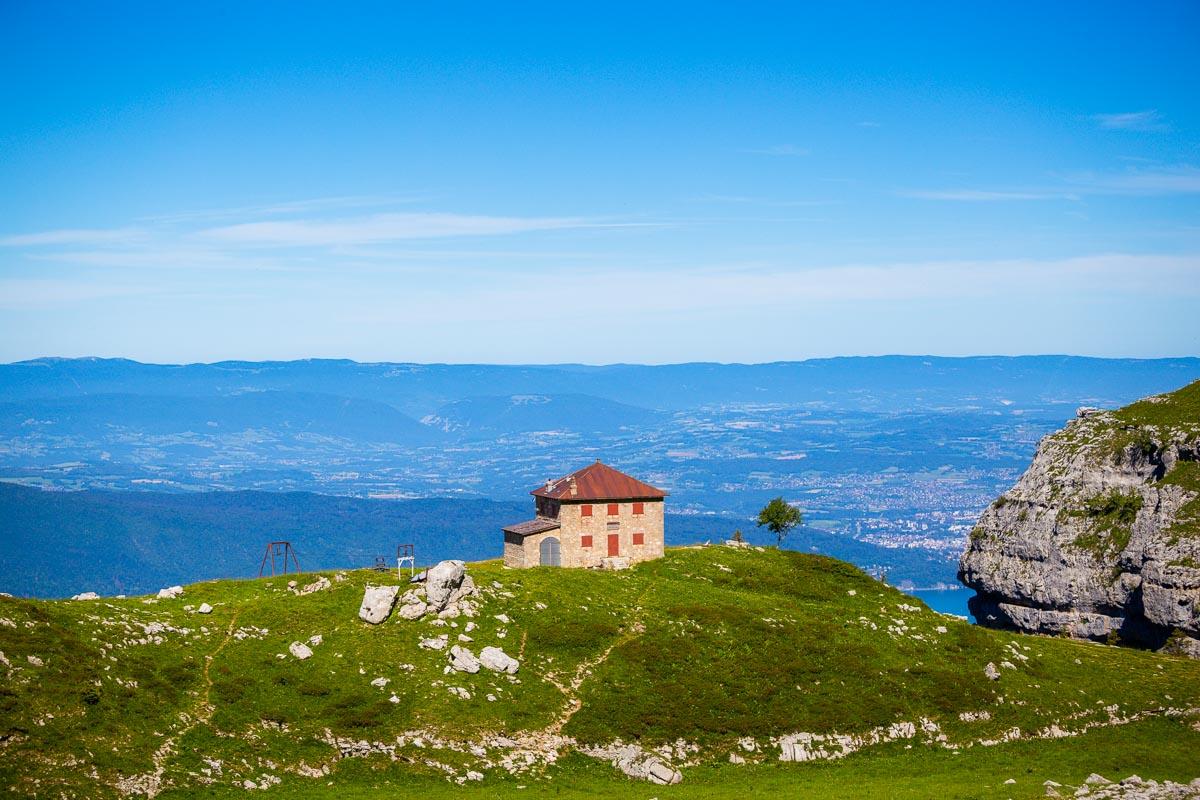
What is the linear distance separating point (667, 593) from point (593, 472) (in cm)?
1637

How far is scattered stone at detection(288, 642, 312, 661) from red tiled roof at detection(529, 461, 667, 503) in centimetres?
2927

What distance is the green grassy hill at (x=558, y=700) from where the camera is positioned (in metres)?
53.3

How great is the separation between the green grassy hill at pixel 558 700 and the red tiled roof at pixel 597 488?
33.0 feet

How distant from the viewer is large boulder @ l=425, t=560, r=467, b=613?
226 ft

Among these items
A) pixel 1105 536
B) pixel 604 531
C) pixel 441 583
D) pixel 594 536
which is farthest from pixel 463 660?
pixel 1105 536

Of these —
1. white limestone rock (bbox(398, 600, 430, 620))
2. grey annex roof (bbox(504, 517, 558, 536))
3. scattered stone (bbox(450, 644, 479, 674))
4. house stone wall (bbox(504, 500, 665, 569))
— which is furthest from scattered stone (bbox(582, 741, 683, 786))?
grey annex roof (bbox(504, 517, 558, 536))

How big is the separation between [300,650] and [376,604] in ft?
19.7

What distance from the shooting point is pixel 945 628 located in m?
78.6

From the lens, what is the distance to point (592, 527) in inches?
3536

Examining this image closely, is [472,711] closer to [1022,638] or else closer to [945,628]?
[945,628]

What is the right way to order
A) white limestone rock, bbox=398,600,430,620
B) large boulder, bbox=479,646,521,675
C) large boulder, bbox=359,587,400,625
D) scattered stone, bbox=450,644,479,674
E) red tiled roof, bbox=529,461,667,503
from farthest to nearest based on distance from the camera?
red tiled roof, bbox=529,461,667,503
white limestone rock, bbox=398,600,430,620
large boulder, bbox=359,587,400,625
large boulder, bbox=479,646,521,675
scattered stone, bbox=450,644,479,674

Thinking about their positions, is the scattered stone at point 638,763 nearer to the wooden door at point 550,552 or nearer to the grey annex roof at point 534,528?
the grey annex roof at point 534,528

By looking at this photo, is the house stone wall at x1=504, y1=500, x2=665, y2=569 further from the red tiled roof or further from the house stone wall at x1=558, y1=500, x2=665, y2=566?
the red tiled roof

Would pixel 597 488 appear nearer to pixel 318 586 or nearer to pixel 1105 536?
pixel 318 586
